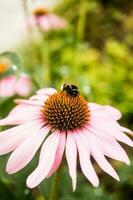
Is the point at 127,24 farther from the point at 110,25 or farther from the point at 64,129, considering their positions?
the point at 64,129

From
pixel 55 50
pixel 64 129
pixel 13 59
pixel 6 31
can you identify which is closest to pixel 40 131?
pixel 64 129

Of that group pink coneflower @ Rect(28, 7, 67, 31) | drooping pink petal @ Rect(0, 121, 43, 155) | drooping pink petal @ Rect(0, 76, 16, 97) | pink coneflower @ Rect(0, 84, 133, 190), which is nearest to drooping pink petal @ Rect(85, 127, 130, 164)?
pink coneflower @ Rect(0, 84, 133, 190)

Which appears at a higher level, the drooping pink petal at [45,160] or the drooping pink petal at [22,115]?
the drooping pink petal at [22,115]

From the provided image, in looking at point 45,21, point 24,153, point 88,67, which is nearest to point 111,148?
point 24,153

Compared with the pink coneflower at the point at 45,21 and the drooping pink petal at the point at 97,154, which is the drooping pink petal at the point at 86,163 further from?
the pink coneflower at the point at 45,21

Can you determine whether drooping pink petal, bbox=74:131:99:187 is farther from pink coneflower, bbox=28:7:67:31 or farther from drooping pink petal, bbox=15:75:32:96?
pink coneflower, bbox=28:7:67:31

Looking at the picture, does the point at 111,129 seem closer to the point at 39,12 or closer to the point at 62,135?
the point at 62,135

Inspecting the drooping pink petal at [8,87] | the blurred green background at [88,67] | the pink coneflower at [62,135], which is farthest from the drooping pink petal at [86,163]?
the drooping pink petal at [8,87]
